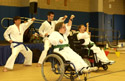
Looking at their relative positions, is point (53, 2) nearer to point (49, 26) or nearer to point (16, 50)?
point (49, 26)

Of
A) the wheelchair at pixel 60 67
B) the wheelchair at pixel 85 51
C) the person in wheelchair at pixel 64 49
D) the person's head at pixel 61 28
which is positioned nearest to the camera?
the wheelchair at pixel 60 67

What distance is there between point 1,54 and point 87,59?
276 centimetres

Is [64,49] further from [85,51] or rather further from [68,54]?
[85,51]

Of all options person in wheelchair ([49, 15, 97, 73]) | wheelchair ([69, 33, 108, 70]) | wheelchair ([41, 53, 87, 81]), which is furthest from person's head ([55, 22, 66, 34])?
wheelchair ([69, 33, 108, 70])

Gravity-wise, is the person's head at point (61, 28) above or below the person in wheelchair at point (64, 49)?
above

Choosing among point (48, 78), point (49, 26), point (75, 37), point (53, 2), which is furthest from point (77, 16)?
point (48, 78)

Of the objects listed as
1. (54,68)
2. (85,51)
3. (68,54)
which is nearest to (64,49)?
(68,54)

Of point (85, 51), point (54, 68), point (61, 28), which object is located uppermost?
point (61, 28)

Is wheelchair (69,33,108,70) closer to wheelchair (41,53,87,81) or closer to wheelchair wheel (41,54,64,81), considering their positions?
wheelchair wheel (41,54,64,81)

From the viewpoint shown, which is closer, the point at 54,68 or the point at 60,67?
the point at 60,67

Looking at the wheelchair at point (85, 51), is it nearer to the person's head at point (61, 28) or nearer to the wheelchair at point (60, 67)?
the person's head at point (61, 28)

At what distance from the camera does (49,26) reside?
8.09 meters

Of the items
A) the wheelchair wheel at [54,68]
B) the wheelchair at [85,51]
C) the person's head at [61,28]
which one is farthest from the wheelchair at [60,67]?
the wheelchair at [85,51]

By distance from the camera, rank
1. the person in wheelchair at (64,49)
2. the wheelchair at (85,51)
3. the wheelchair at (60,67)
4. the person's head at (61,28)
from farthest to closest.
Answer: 1. the wheelchair at (85,51)
2. the person's head at (61,28)
3. the person in wheelchair at (64,49)
4. the wheelchair at (60,67)
